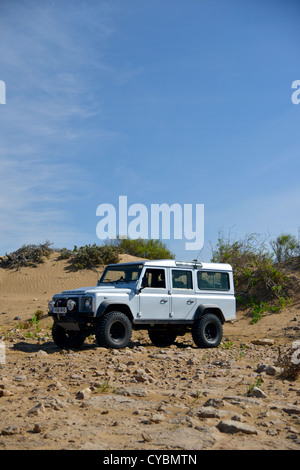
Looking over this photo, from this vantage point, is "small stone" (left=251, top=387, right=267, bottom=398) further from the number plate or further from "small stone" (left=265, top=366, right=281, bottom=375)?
the number plate

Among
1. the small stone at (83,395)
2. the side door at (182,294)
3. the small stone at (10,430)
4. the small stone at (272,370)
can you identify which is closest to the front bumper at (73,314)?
the side door at (182,294)

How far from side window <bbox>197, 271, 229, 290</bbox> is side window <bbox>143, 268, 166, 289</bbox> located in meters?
1.06

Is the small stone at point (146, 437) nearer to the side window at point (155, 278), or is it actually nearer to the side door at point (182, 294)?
the side window at point (155, 278)

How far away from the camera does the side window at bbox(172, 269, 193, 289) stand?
11.3 metres

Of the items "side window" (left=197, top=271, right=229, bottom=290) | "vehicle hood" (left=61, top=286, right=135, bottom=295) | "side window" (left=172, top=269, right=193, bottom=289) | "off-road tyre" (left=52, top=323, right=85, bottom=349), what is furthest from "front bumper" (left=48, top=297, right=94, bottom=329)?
"side window" (left=197, top=271, right=229, bottom=290)

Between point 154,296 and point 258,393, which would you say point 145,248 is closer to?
point 154,296

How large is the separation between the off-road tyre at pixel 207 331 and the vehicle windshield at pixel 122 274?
6.27 feet

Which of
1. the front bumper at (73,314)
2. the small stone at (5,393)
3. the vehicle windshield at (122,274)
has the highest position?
the vehicle windshield at (122,274)

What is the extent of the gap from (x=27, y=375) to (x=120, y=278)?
4.00 m

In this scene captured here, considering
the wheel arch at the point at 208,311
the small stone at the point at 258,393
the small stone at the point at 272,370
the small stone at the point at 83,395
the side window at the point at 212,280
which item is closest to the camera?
the small stone at the point at 83,395

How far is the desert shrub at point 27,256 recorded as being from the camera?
2609 centimetres

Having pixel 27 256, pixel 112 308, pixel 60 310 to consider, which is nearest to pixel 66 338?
pixel 60 310

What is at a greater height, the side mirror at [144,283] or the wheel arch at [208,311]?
the side mirror at [144,283]

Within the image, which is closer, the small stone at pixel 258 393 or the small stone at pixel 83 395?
the small stone at pixel 83 395
